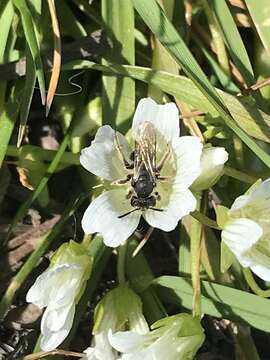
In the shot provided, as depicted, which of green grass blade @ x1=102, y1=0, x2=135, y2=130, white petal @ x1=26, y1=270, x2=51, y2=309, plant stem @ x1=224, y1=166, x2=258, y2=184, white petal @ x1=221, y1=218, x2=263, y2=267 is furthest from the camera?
green grass blade @ x1=102, y1=0, x2=135, y2=130

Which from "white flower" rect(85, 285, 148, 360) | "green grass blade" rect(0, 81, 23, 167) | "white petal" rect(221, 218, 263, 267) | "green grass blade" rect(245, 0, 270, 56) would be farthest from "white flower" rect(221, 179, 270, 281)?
"green grass blade" rect(0, 81, 23, 167)

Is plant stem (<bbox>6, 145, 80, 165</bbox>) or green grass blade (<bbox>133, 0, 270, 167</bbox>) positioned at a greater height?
green grass blade (<bbox>133, 0, 270, 167</bbox>)

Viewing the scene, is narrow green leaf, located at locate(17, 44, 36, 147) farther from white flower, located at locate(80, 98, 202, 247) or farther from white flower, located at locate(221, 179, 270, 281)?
white flower, located at locate(221, 179, 270, 281)

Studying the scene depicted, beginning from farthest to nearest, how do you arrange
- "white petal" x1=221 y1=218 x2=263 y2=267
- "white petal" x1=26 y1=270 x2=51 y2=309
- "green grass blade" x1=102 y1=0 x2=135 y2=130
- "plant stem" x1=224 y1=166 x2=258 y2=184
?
"green grass blade" x1=102 y1=0 x2=135 y2=130 < "plant stem" x1=224 y1=166 x2=258 y2=184 < "white petal" x1=26 y1=270 x2=51 y2=309 < "white petal" x1=221 y1=218 x2=263 y2=267

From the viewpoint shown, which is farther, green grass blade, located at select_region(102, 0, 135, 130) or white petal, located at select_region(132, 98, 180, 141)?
green grass blade, located at select_region(102, 0, 135, 130)

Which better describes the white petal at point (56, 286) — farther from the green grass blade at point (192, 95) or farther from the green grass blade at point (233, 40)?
the green grass blade at point (233, 40)

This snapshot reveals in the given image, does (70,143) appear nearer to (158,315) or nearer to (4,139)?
(4,139)
